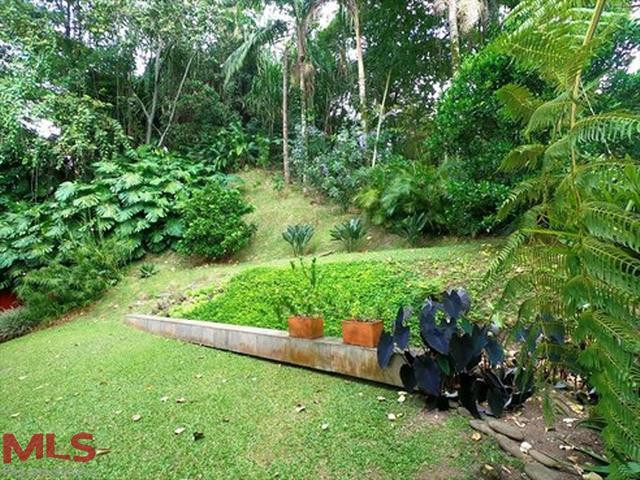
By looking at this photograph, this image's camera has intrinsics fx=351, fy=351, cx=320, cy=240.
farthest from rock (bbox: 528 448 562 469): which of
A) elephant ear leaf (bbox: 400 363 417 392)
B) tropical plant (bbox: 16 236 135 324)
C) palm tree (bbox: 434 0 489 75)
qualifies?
tropical plant (bbox: 16 236 135 324)

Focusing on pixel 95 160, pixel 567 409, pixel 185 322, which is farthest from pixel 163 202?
pixel 567 409

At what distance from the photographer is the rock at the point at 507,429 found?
Result: 1.63m

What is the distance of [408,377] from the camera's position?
6.43 feet

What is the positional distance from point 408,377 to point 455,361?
11.5 inches

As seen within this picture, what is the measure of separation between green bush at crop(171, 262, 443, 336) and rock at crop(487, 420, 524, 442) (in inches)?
53.9

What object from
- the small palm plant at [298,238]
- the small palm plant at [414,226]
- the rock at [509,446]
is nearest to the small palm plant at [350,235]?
the small palm plant at [298,238]

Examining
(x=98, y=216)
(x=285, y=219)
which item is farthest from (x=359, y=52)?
(x=98, y=216)

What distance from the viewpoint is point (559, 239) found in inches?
46.2

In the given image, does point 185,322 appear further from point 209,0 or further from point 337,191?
point 209,0

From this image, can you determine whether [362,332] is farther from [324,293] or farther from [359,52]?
[359,52]

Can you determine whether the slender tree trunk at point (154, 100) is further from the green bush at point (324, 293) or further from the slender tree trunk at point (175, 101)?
the green bush at point (324, 293)

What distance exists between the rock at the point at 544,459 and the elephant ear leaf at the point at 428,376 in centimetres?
47

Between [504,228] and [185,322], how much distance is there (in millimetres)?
4166

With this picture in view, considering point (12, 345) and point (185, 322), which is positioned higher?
point (185, 322)
